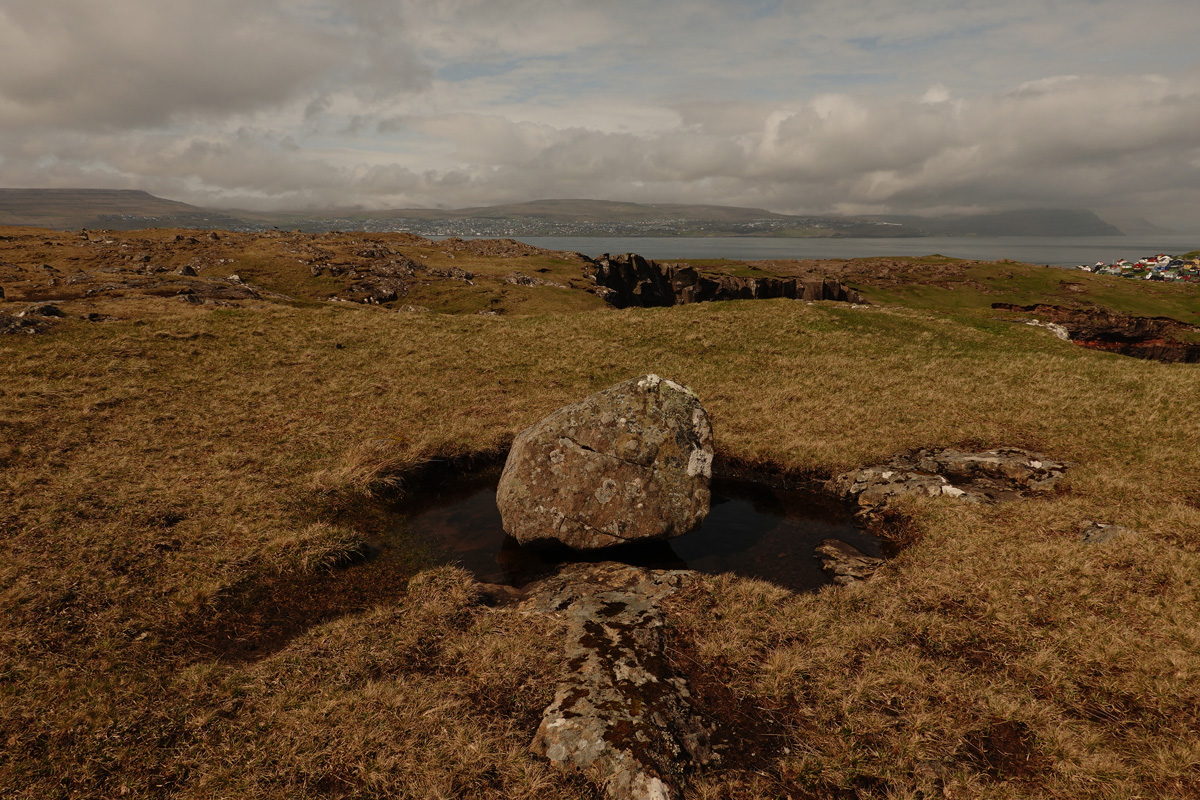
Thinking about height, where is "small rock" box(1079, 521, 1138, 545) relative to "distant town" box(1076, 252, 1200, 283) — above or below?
below

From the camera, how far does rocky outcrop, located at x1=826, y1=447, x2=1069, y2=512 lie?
16.6m

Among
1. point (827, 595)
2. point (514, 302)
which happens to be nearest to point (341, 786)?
point (827, 595)

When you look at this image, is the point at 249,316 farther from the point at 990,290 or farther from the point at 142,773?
the point at 990,290

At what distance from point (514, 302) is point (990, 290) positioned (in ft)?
284

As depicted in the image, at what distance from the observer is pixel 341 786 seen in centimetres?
774

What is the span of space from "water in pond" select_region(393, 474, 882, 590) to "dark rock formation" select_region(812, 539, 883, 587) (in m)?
0.25

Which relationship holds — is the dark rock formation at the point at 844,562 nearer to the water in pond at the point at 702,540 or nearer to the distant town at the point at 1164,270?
the water in pond at the point at 702,540

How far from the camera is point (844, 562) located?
13.8 m

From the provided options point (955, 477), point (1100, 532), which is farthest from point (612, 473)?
point (1100, 532)

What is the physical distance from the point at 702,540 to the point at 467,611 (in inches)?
274

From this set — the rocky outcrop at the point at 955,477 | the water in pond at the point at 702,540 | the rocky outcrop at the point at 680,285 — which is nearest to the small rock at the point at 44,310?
the water in pond at the point at 702,540

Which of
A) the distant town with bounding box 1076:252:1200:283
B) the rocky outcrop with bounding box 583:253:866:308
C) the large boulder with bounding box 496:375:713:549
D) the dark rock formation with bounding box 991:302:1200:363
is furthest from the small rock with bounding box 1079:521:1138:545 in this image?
the distant town with bounding box 1076:252:1200:283

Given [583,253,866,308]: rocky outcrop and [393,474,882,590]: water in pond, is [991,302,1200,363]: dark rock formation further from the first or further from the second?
[393,474,882,590]: water in pond

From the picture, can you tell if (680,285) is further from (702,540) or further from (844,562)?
(844,562)
